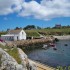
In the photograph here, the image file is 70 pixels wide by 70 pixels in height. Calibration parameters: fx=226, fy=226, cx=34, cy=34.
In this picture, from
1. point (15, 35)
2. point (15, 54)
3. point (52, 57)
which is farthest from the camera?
point (15, 35)

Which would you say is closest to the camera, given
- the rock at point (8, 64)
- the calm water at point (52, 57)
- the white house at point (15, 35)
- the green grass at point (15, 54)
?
the rock at point (8, 64)

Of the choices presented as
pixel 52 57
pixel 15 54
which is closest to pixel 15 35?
pixel 52 57

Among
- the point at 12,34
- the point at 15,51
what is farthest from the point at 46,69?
the point at 12,34

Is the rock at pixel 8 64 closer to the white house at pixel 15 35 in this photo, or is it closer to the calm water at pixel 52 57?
the calm water at pixel 52 57

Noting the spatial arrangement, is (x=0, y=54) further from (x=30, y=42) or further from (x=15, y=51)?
(x=30, y=42)

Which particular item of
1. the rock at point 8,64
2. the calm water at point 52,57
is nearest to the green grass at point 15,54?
the rock at point 8,64

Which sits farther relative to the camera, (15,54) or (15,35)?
(15,35)

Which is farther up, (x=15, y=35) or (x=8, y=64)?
(x=15, y=35)

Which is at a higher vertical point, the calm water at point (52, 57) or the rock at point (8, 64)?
the rock at point (8, 64)

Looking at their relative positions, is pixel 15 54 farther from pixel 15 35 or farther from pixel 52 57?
pixel 15 35

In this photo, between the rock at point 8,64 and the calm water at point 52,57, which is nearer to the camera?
the rock at point 8,64

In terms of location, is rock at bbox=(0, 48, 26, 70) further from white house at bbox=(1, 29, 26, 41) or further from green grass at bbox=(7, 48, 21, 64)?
white house at bbox=(1, 29, 26, 41)

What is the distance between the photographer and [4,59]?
26.4m

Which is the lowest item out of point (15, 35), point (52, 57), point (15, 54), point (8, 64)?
Answer: point (52, 57)
